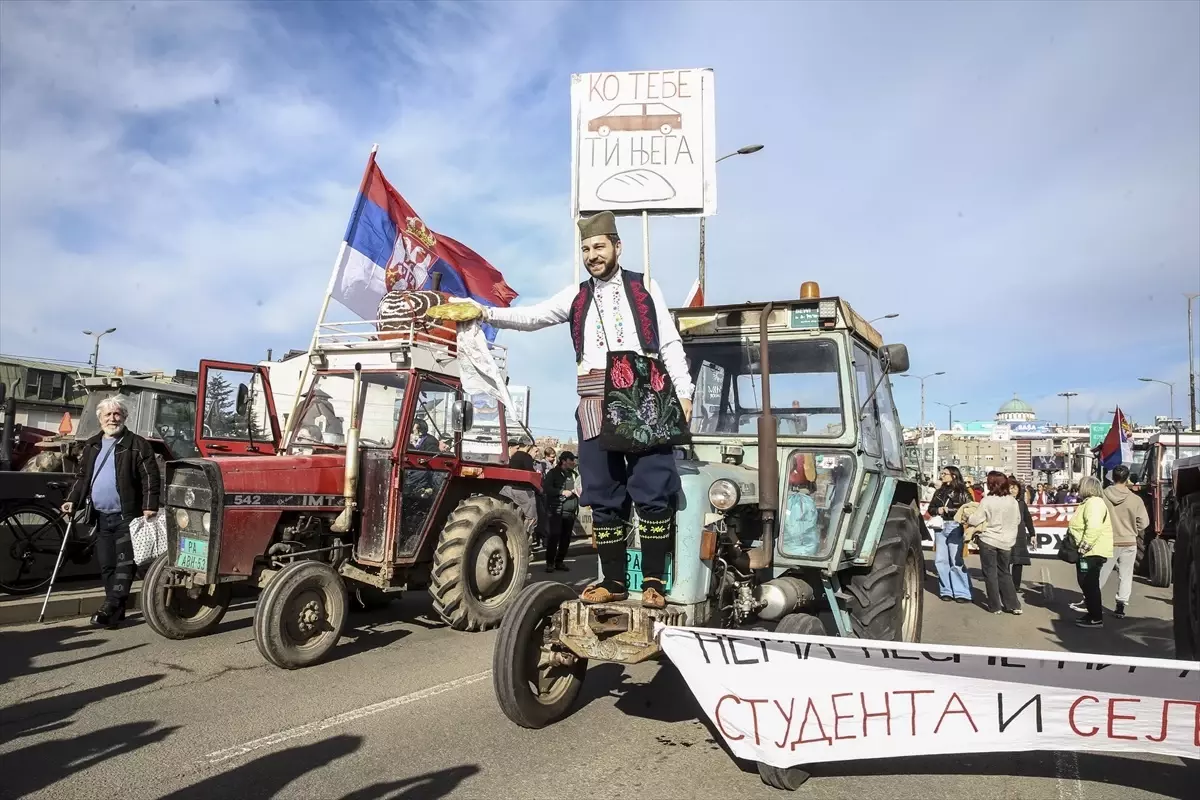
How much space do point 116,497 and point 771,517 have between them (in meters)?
5.45

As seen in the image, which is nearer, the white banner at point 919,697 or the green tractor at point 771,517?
the white banner at point 919,697

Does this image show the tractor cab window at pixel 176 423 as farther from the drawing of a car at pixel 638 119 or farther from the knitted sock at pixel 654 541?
the knitted sock at pixel 654 541

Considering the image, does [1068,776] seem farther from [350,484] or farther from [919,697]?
[350,484]

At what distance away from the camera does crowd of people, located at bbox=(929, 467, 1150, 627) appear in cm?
838

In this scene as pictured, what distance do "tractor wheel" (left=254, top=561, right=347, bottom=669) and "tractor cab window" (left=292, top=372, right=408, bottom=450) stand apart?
1.47m

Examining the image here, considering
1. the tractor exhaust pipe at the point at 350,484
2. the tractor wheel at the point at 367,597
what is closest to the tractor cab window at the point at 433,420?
the tractor exhaust pipe at the point at 350,484

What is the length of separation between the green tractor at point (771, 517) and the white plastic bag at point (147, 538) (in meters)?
4.14

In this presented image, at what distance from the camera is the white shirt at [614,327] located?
3.89m

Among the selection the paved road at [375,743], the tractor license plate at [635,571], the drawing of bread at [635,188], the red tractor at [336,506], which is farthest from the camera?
the drawing of bread at [635,188]

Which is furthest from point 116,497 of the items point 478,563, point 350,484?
point 478,563

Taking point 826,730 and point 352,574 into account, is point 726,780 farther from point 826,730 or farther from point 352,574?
point 352,574

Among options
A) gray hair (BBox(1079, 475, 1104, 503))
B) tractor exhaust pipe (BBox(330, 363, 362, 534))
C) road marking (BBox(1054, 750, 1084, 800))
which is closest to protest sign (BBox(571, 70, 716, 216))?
tractor exhaust pipe (BBox(330, 363, 362, 534))

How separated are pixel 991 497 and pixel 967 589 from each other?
1.47 m

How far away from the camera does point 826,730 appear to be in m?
3.29
